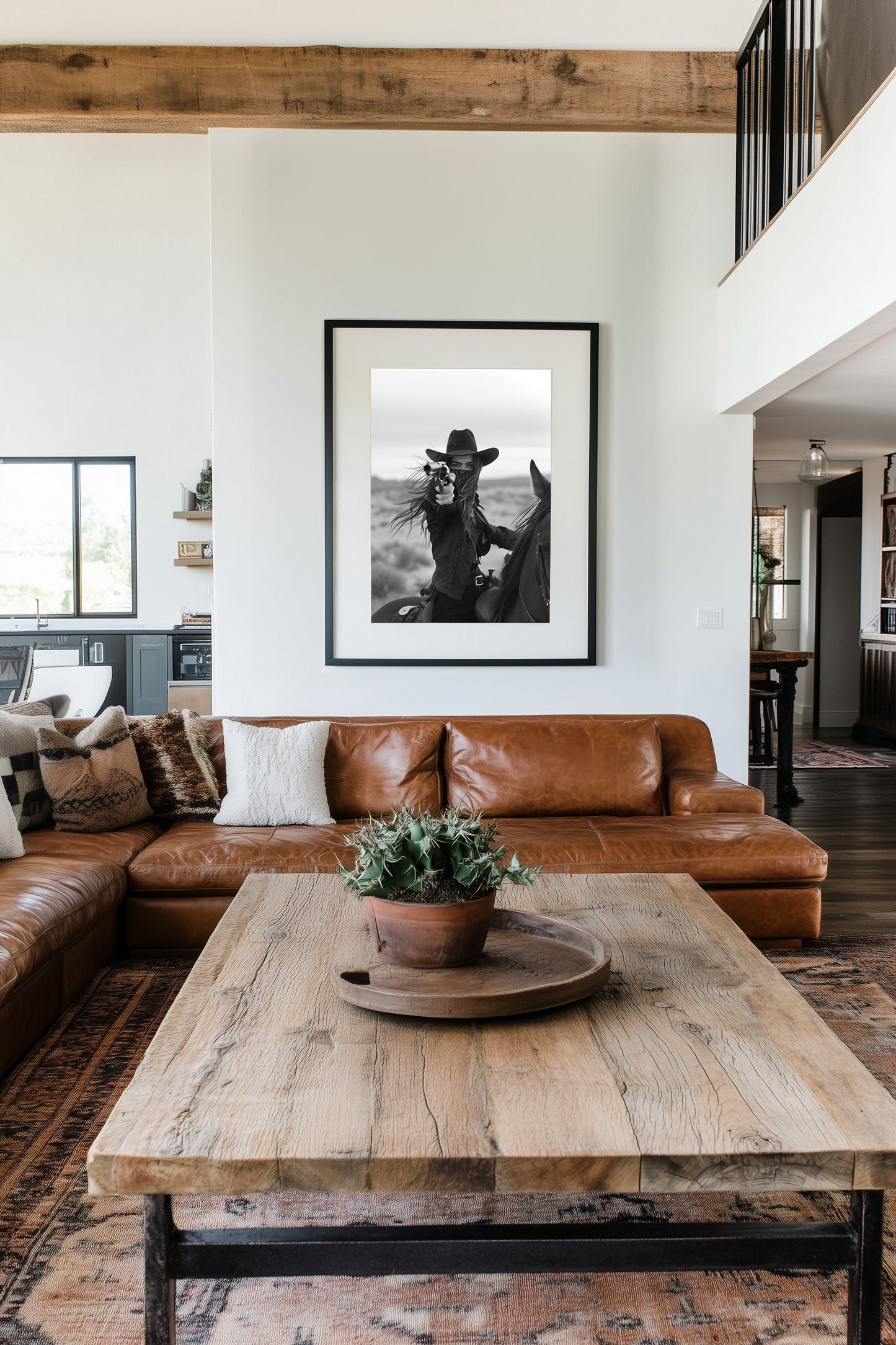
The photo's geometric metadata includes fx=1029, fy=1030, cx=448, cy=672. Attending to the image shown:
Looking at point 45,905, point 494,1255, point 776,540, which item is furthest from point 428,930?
point 776,540

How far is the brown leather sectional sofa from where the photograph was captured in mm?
2793

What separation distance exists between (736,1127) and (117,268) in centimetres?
893

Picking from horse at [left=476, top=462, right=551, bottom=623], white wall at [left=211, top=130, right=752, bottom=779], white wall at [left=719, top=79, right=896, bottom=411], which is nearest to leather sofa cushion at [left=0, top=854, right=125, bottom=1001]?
white wall at [left=211, top=130, right=752, bottom=779]

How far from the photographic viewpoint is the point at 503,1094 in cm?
142

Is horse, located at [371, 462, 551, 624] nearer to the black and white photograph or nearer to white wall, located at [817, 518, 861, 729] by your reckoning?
the black and white photograph

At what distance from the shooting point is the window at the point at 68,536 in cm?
889

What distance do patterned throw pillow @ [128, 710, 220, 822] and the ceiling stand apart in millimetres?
2943

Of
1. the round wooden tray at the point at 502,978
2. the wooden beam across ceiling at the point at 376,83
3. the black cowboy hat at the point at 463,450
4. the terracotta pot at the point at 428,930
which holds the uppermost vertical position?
the wooden beam across ceiling at the point at 376,83

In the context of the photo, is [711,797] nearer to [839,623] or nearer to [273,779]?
[273,779]

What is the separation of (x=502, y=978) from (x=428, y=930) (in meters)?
0.16

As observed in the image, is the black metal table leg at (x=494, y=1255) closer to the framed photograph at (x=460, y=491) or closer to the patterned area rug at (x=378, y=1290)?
the patterned area rug at (x=378, y=1290)

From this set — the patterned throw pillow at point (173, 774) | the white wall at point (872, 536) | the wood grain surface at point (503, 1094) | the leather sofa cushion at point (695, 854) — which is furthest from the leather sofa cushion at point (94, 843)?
the white wall at point (872, 536)

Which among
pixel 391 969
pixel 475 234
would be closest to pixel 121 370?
pixel 475 234

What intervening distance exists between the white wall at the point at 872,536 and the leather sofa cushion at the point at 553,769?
601 cm
